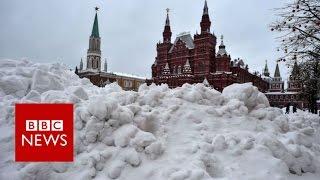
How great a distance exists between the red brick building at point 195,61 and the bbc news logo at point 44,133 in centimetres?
3674

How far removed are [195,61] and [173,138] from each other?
40.3m

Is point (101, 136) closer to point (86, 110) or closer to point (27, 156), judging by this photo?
point (86, 110)

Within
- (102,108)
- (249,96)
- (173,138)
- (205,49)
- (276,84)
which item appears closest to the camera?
(102,108)

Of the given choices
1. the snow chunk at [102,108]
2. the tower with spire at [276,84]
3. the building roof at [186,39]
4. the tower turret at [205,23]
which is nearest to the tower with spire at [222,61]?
the tower turret at [205,23]

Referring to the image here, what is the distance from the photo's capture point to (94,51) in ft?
218

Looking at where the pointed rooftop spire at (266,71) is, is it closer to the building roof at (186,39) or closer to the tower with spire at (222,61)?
the building roof at (186,39)

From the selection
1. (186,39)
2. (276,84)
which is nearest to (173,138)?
(186,39)

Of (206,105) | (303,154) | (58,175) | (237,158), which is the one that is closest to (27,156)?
(58,175)

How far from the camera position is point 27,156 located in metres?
3.90

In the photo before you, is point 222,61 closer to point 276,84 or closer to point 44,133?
point 276,84

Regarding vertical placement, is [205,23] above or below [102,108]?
above

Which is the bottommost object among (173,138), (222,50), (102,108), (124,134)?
(173,138)

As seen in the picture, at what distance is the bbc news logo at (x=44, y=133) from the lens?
392cm

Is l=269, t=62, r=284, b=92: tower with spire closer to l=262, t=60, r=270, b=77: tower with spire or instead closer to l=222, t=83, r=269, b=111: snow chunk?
l=262, t=60, r=270, b=77: tower with spire
